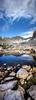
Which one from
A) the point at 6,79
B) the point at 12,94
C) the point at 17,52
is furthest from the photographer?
the point at 17,52

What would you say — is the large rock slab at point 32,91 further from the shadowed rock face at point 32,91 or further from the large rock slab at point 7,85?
the large rock slab at point 7,85

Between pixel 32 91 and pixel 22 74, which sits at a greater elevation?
pixel 22 74

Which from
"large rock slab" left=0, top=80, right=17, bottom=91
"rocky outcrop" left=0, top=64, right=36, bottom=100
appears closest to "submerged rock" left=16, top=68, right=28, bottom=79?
"rocky outcrop" left=0, top=64, right=36, bottom=100

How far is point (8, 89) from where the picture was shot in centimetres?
221

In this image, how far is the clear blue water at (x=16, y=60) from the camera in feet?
7.96

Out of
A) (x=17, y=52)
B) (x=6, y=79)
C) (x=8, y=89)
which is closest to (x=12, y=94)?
(x=8, y=89)

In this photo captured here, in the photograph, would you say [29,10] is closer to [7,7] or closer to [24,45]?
[7,7]

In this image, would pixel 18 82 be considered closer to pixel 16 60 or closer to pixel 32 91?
pixel 32 91

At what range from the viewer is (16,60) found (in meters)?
2.43

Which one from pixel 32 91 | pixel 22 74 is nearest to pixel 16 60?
pixel 22 74

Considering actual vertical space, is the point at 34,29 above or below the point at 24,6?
below

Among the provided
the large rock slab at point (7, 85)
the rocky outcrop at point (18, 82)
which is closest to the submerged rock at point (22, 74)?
the rocky outcrop at point (18, 82)

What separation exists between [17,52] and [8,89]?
64cm

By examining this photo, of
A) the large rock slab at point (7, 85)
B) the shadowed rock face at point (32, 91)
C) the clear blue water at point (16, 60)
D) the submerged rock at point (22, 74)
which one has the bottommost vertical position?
the shadowed rock face at point (32, 91)
